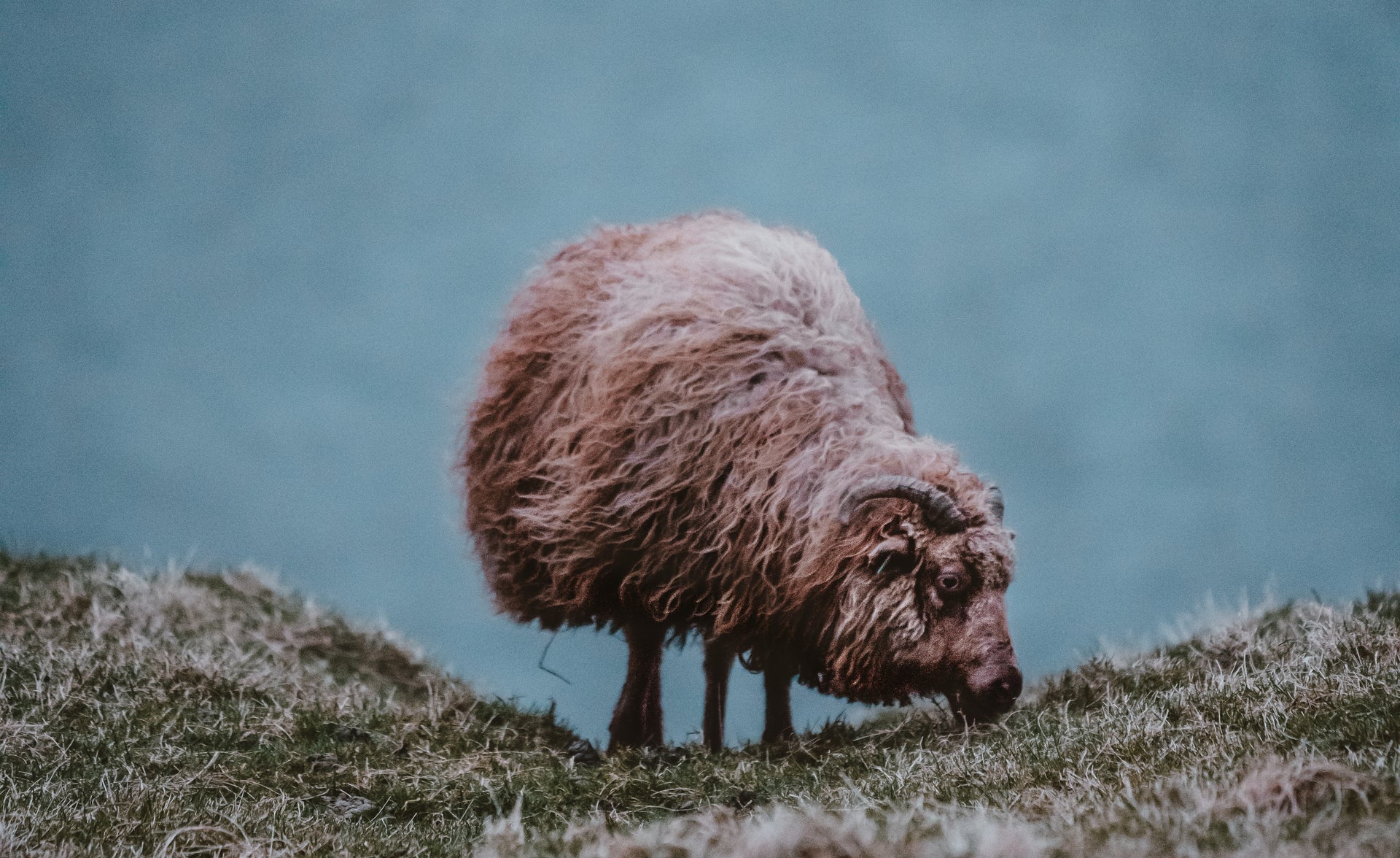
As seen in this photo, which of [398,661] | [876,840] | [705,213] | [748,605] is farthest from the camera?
[398,661]

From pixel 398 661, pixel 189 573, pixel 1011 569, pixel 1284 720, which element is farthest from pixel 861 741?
pixel 189 573

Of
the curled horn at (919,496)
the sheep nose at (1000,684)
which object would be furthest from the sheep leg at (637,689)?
the sheep nose at (1000,684)

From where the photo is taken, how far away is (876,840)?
246cm

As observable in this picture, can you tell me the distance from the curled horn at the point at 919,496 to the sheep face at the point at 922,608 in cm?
4

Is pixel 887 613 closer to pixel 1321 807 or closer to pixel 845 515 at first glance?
pixel 845 515

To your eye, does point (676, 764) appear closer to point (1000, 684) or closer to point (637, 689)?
point (637, 689)

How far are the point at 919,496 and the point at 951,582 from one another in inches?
13.9

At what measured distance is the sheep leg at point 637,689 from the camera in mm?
5336

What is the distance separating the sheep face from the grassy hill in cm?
21

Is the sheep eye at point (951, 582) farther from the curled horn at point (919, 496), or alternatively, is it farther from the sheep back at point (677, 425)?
the sheep back at point (677, 425)

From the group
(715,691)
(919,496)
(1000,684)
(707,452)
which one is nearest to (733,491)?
(707,452)

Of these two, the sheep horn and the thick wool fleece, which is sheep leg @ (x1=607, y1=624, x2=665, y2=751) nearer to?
the thick wool fleece

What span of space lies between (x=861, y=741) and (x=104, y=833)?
2.77 metres

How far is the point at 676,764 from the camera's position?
4.57 meters
